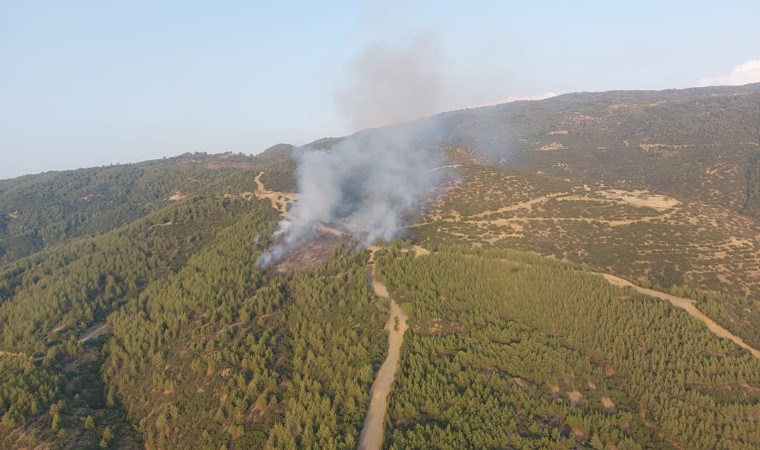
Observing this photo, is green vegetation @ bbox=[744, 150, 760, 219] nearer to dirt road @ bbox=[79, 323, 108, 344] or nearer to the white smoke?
the white smoke

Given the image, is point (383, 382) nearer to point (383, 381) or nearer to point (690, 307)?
point (383, 381)

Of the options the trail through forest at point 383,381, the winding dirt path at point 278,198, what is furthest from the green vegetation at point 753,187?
the winding dirt path at point 278,198

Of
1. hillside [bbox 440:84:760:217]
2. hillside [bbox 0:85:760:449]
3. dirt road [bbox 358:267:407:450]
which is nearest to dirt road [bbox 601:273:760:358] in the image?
hillside [bbox 0:85:760:449]

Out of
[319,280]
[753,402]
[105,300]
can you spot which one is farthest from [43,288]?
[753,402]

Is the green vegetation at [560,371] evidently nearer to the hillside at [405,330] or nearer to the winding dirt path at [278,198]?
the hillside at [405,330]

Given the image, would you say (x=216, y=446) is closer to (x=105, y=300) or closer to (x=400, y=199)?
(x=105, y=300)

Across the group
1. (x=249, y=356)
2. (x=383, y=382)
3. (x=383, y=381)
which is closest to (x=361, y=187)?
(x=249, y=356)

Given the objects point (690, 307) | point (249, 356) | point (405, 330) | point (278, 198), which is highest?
point (278, 198)
